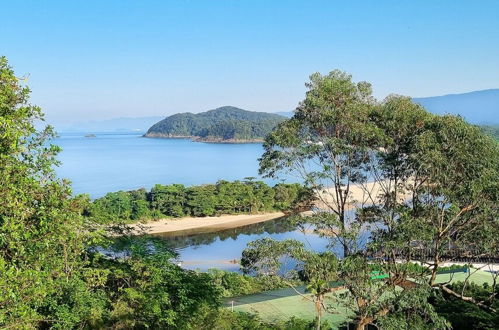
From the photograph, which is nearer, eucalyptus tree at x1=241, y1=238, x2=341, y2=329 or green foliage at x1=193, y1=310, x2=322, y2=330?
eucalyptus tree at x1=241, y1=238, x2=341, y2=329

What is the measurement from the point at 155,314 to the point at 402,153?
5.58m

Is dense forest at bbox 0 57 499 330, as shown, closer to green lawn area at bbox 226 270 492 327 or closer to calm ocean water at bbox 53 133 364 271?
green lawn area at bbox 226 270 492 327

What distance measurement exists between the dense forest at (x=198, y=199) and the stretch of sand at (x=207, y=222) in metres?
0.77

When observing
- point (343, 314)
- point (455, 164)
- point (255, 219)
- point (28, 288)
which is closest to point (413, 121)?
point (455, 164)

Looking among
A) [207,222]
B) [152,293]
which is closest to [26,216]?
[152,293]

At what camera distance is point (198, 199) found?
4200 centimetres

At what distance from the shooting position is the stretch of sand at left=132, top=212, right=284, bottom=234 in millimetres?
38688

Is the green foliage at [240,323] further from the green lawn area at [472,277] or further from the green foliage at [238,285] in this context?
the green lawn area at [472,277]

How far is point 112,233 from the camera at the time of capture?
1232cm

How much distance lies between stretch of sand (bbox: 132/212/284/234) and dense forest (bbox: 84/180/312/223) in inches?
30.2

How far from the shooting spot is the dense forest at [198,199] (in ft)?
130

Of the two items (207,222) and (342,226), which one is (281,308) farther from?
(207,222)

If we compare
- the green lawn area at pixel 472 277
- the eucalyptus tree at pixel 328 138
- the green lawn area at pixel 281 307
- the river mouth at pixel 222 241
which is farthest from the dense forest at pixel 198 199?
the eucalyptus tree at pixel 328 138

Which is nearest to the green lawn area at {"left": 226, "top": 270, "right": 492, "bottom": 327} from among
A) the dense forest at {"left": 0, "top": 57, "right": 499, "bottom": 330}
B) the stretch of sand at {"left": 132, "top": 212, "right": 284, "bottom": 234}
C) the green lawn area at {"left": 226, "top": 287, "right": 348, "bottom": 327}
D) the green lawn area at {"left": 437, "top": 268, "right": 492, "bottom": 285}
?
the green lawn area at {"left": 226, "top": 287, "right": 348, "bottom": 327}
